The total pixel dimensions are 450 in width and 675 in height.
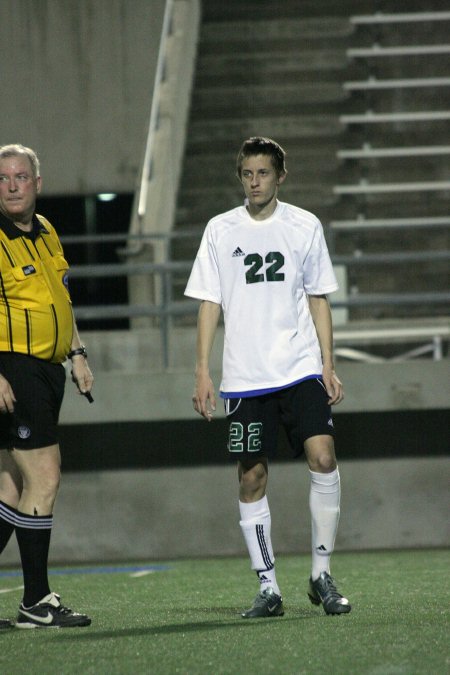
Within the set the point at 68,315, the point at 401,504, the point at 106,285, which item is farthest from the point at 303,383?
the point at 106,285

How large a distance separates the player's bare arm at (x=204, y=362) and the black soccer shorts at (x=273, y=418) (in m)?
0.11

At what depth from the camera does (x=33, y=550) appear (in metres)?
5.18

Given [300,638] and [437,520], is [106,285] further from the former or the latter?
[300,638]

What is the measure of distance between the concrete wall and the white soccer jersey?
446 inches

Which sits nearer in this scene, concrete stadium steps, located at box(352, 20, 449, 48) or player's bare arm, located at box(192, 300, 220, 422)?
player's bare arm, located at box(192, 300, 220, 422)

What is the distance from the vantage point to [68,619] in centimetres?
516

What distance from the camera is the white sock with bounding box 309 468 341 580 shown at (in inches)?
211

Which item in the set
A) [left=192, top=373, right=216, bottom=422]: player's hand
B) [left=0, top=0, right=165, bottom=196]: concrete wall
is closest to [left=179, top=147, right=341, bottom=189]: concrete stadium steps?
[left=0, top=0, right=165, bottom=196]: concrete wall

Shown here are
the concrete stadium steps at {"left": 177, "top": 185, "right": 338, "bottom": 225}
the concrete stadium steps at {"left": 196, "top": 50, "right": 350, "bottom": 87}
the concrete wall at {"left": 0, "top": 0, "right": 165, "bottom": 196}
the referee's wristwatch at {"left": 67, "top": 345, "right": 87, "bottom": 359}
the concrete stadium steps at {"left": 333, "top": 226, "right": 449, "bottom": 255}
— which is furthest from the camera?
the concrete wall at {"left": 0, "top": 0, "right": 165, "bottom": 196}

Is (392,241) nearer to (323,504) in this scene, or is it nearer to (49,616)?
(323,504)

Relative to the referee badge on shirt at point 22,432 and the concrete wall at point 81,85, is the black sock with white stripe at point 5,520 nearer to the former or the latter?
the referee badge on shirt at point 22,432

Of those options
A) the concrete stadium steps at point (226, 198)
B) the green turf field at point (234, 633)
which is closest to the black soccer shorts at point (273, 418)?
the green turf field at point (234, 633)

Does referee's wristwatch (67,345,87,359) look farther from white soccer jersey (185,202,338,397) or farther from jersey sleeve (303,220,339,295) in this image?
jersey sleeve (303,220,339,295)

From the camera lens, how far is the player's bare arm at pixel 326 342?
5.37 m
